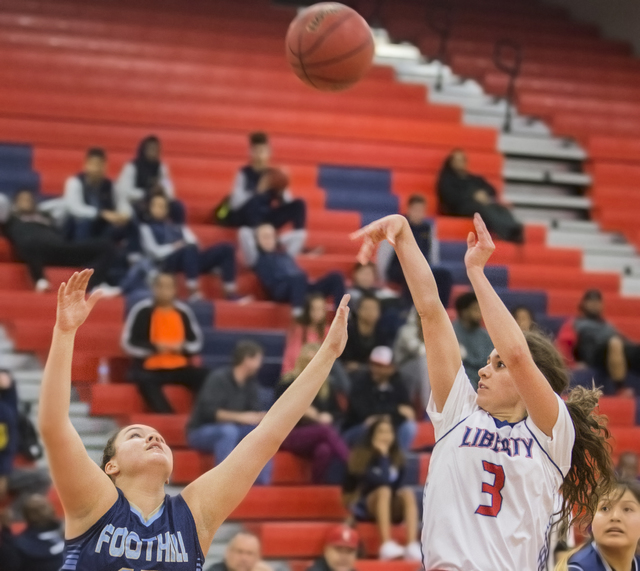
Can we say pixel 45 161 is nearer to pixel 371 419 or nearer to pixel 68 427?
pixel 371 419

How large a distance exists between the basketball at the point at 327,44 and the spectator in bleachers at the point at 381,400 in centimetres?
281

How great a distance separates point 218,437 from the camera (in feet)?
22.7

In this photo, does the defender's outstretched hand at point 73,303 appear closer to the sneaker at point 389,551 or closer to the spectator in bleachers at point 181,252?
the sneaker at point 389,551

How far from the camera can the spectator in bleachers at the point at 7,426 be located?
21.6ft

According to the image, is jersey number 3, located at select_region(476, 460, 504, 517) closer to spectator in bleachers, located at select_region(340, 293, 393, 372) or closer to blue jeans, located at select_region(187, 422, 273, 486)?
blue jeans, located at select_region(187, 422, 273, 486)

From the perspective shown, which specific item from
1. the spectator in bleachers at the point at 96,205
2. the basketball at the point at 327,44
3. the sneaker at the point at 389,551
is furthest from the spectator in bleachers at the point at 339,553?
the spectator in bleachers at the point at 96,205

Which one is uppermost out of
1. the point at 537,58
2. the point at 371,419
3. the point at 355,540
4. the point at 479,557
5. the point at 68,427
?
the point at 537,58

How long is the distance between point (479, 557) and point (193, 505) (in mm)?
810

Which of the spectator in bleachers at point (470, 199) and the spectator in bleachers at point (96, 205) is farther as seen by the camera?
the spectator in bleachers at point (470, 199)

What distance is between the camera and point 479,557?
3.08m

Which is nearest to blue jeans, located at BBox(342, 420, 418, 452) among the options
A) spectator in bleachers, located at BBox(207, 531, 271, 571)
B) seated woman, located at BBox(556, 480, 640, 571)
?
spectator in bleachers, located at BBox(207, 531, 271, 571)

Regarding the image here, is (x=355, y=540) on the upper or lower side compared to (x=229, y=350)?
lower

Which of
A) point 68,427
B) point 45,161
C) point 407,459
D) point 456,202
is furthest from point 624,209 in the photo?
point 68,427

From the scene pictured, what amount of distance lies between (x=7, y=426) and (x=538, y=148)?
6.76m
